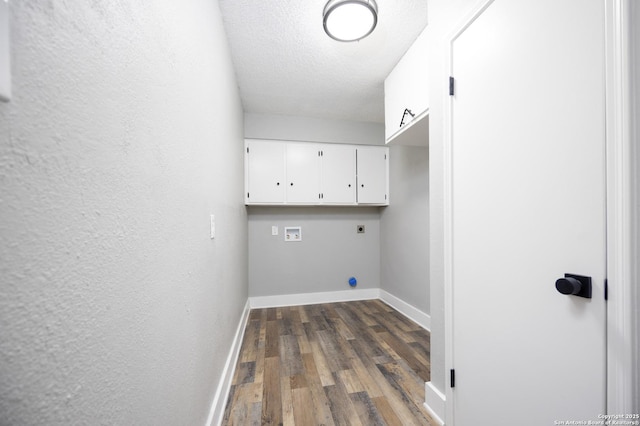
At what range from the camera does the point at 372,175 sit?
326 centimetres

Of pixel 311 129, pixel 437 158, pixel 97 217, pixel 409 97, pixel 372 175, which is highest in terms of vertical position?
pixel 311 129

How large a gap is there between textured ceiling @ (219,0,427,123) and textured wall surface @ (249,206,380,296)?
140cm

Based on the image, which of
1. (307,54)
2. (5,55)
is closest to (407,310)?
(307,54)

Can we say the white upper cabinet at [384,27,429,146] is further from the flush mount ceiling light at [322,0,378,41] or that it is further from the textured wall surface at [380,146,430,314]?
the textured wall surface at [380,146,430,314]

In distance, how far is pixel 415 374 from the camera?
5.62 ft

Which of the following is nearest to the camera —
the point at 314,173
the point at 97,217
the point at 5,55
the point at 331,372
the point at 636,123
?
the point at 5,55

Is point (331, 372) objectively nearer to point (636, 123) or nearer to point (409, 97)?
point (636, 123)

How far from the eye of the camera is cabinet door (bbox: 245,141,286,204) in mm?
2938

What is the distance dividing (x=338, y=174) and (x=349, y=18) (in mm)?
1856

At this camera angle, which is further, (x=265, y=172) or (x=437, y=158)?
(x=265, y=172)

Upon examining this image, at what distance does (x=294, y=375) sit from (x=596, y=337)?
1636mm

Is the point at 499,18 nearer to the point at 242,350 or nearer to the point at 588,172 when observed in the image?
the point at 588,172

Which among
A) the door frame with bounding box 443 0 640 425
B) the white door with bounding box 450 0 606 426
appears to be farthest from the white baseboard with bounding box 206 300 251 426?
the door frame with bounding box 443 0 640 425

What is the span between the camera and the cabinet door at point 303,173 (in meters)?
3.04
